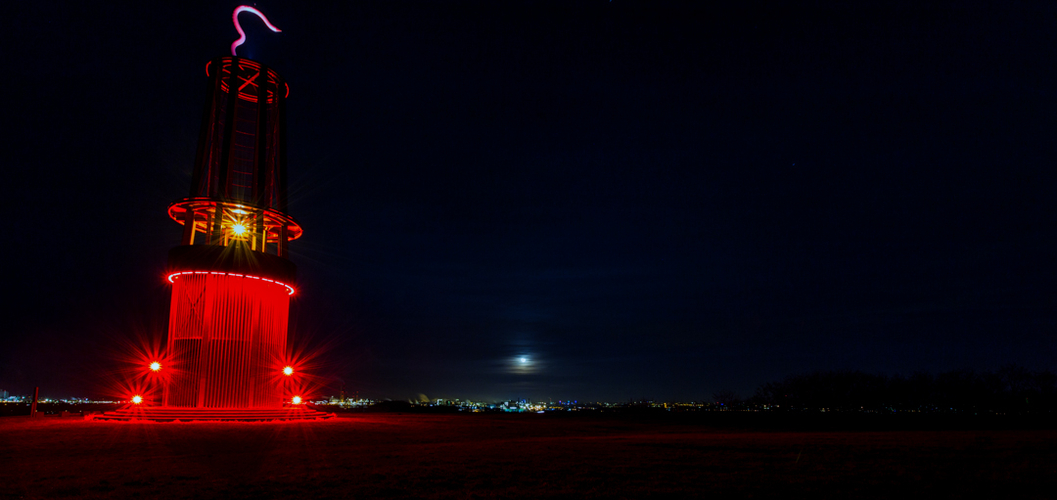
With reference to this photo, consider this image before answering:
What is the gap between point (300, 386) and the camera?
103 feet

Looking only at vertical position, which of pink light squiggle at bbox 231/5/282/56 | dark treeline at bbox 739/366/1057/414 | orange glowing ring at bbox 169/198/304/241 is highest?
pink light squiggle at bbox 231/5/282/56

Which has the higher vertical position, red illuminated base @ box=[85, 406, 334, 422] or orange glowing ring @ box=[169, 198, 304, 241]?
orange glowing ring @ box=[169, 198, 304, 241]

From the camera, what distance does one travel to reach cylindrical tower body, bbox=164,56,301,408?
27.4 m

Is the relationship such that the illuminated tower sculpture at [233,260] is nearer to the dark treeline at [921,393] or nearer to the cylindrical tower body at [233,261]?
the cylindrical tower body at [233,261]

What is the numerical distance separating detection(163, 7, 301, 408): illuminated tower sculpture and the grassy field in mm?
10480

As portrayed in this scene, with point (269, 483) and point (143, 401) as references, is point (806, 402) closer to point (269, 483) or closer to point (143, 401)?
point (143, 401)

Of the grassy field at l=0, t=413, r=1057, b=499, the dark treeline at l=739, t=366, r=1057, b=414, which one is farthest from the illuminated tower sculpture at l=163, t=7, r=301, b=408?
the dark treeline at l=739, t=366, r=1057, b=414

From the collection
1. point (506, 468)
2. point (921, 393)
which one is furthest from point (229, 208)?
point (921, 393)

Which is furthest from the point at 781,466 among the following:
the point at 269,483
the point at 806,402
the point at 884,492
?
the point at 806,402

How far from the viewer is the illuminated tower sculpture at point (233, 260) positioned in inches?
1078

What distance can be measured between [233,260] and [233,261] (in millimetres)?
50

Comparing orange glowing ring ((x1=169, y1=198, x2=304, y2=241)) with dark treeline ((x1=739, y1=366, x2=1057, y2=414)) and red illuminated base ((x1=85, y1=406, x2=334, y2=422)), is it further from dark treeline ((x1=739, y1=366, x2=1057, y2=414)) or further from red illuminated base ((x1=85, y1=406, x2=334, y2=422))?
dark treeline ((x1=739, y1=366, x2=1057, y2=414))

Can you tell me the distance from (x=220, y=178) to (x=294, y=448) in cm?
2055

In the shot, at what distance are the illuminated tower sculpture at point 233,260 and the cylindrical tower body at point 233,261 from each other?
0.15ft
